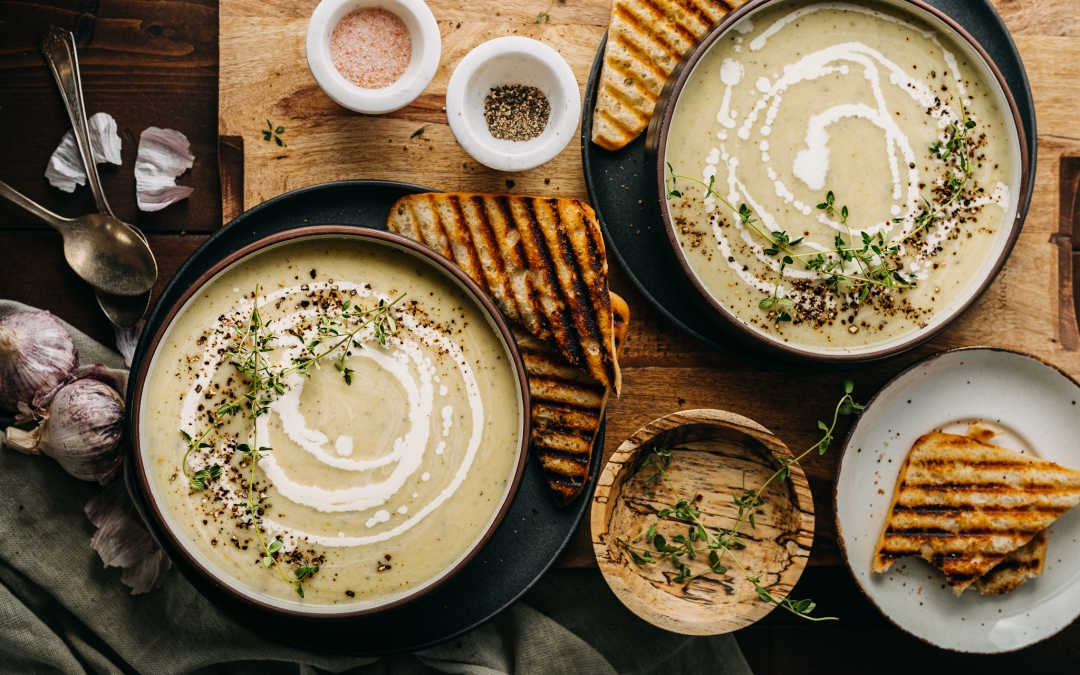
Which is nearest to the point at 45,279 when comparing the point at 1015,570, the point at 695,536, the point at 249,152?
the point at 249,152

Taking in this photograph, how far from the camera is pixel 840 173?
1760 mm

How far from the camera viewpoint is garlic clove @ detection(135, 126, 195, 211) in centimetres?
205

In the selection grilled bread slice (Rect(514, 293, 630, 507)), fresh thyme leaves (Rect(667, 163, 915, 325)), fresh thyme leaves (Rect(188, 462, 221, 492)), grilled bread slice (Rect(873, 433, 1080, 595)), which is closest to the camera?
fresh thyme leaves (Rect(188, 462, 221, 492))

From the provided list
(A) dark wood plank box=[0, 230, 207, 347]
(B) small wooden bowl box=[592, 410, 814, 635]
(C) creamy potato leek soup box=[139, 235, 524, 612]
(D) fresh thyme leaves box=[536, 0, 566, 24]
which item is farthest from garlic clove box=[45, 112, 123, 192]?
(B) small wooden bowl box=[592, 410, 814, 635]

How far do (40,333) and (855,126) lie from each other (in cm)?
203

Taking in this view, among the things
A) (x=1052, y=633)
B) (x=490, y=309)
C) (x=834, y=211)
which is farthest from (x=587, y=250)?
(x=1052, y=633)

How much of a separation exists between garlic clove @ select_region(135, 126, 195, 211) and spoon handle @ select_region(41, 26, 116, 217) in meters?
0.10

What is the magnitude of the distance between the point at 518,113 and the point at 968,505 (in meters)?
1.50

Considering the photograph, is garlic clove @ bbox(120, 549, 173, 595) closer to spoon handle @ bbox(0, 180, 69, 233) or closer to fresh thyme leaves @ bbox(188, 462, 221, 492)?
fresh thyme leaves @ bbox(188, 462, 221, 492)

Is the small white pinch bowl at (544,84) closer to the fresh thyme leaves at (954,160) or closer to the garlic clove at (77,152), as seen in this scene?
the fresh thyme leaves at (954,160)

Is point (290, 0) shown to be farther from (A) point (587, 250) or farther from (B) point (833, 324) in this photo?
(B) point (833, 324)

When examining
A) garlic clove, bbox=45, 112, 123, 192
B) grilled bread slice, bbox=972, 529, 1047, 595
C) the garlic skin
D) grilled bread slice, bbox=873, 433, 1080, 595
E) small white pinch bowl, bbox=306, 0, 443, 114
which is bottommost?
the garlic skin

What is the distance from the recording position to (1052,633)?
198 cm

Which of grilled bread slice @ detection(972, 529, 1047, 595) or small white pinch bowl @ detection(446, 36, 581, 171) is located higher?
small white pinch bowl @ detection(446, 36, 581, 171)
